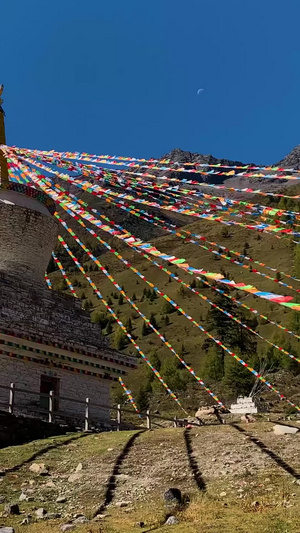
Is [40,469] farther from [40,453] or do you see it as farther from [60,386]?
[60,386]

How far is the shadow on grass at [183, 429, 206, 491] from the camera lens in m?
9.33

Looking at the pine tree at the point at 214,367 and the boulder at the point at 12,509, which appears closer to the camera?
the boulder at the point at 12,509

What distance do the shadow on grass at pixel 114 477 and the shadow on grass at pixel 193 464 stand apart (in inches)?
45.5

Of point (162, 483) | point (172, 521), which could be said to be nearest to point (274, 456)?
point (162, 483)

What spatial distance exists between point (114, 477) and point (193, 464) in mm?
1387

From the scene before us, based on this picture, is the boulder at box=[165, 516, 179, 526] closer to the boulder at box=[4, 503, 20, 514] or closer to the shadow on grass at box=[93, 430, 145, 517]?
the shadow on grass at box=[93, 430, 145, 517]

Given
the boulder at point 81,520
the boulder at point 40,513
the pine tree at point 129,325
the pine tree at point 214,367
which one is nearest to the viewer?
the boulder at point 81,520

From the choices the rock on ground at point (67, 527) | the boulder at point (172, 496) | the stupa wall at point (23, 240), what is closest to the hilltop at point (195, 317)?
the stupa wall at point (23, 240)

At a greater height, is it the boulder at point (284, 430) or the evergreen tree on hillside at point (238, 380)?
the boulder at point (284, 430)

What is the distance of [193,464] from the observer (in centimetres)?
1053

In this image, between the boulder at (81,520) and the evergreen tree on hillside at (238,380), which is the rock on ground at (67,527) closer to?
the boulder at (81,520)

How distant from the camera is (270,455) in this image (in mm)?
10617

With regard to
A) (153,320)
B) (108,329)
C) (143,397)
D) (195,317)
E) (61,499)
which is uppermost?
(195,317)

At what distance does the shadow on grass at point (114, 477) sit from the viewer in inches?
348
